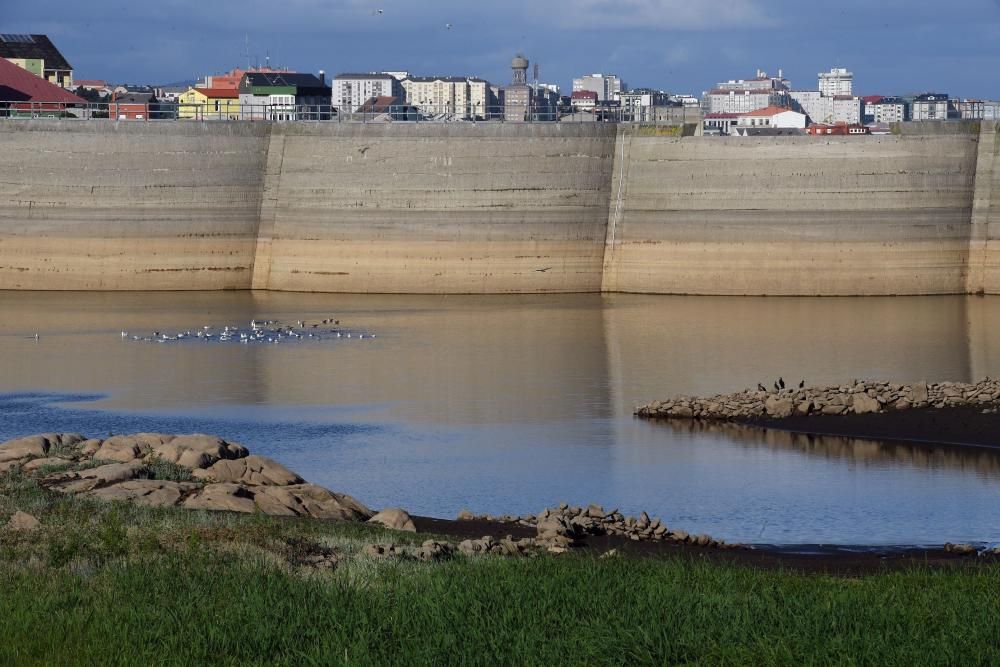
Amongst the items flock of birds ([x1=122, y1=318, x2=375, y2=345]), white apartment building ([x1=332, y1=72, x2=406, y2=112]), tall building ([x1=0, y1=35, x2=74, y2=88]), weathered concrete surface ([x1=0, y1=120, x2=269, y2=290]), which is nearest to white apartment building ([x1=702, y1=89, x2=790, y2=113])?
white apartment building ([x1=332, y1=72, x2=406, y2=112])

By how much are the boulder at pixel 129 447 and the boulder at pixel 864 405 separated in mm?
11988

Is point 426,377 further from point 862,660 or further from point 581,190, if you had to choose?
point 862,660

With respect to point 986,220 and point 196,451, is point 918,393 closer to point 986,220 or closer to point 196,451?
point 196,451

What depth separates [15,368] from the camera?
3269 cm

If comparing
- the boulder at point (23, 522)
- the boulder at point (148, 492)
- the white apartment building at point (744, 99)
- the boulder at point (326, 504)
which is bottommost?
the boulder at point (326, 504)

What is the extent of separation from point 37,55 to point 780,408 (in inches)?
3524

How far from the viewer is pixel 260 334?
3809cm

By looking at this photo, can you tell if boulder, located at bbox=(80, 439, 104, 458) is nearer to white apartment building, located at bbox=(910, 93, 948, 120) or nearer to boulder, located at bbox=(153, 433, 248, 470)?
boulder, located at bbox=(153, 433, 248, 470)

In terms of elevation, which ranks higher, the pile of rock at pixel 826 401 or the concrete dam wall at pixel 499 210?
the concrete dam wall at pixel 499 210

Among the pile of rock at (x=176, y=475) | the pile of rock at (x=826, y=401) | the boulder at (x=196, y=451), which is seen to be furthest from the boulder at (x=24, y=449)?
the pile of rock at (x=826, y=401)

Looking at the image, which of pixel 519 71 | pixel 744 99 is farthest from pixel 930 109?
pixel 744 99

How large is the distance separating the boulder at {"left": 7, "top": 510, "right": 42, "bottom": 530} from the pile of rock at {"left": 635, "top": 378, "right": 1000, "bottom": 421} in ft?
47.4

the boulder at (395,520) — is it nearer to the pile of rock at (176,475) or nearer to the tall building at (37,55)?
the pile of rock at (176,475)

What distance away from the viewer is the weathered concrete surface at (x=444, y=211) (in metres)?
49.1
